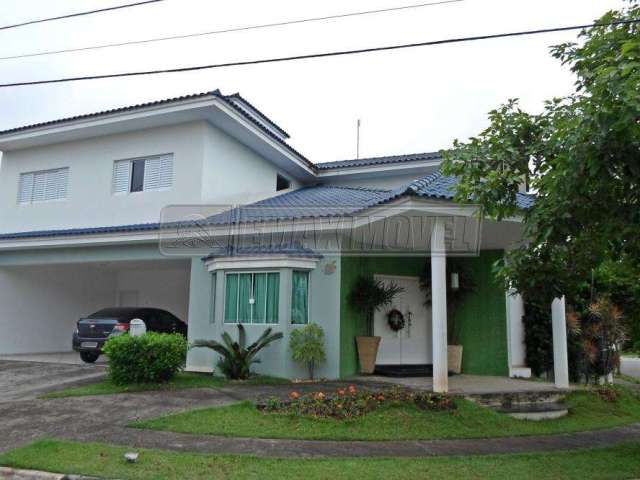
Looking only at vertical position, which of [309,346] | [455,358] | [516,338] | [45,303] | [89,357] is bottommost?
[89,357]

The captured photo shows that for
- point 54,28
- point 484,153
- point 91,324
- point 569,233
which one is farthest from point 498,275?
point 91,324

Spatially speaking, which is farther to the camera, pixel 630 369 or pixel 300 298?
pixel 630 369

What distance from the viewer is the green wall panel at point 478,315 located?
480 inches

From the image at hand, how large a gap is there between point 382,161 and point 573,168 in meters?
10.5

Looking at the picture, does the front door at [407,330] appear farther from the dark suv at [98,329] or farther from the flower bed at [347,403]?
the dark suv at [98,329]

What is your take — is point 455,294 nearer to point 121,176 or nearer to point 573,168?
point 573,168

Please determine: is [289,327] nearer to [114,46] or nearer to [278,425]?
[278,425]

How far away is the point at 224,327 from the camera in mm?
11508

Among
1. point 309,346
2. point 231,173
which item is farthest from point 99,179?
point 309,346

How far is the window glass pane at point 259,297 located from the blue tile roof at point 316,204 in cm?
125

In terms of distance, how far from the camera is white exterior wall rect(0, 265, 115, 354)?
1552 centimetres

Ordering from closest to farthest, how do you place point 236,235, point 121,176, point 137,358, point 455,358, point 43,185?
1. point 137,358
2. point 236,235
3. point 455,358
4. point 121,176
5. point 43,185

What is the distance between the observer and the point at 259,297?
11.3 meters

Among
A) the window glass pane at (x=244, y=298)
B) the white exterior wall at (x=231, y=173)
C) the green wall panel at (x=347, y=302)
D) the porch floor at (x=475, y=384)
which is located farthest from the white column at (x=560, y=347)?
the white exterior wall at (x=231, y=173)
